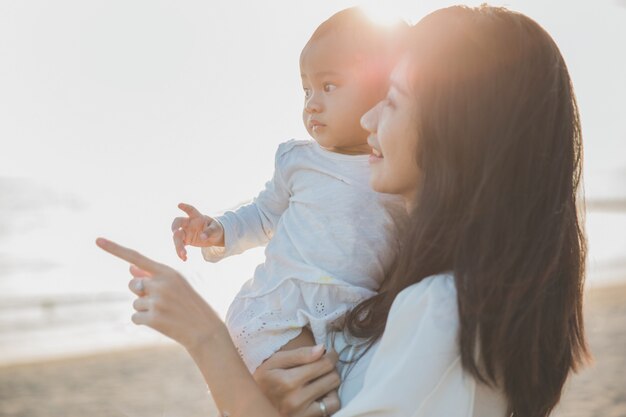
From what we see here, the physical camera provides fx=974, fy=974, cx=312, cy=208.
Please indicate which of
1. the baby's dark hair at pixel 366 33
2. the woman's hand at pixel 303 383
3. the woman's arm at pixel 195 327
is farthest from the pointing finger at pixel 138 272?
the baby's dark hair at pixel 366 33

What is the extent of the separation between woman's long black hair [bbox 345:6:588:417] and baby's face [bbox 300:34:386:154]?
0.42 meters

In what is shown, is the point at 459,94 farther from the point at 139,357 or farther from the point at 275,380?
the point at 139,357

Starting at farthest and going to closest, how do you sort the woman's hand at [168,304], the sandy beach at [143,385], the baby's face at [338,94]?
the sandy beach at [143,385]
the baby's face at [338,94]
the woman's hand at [168,304]

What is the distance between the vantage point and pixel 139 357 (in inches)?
472

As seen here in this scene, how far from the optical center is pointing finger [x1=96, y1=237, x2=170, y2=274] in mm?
2027

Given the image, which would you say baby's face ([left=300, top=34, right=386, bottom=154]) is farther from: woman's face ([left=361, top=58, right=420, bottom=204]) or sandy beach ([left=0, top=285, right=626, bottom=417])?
sandy beach ([left=0, top=285, right=626, bottom=417])

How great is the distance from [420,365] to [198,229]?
1024 millimetres

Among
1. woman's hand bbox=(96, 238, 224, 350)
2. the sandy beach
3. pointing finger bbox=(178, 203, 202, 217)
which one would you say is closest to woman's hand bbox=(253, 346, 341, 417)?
woman's hand bbox=(96, 238, 224, 350)

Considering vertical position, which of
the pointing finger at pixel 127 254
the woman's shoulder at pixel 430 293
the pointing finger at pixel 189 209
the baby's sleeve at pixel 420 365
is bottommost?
the baby's sleeve at pixel 420 365

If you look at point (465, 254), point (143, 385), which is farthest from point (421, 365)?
point (143, 385)

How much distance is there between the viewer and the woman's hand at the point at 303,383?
2166 millimetres

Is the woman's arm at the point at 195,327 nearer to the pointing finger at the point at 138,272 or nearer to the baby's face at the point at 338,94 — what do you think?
the pointing finger at the point at 138,272

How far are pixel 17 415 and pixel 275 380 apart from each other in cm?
759

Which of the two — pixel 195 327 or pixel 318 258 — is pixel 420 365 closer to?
pixel 195 327
